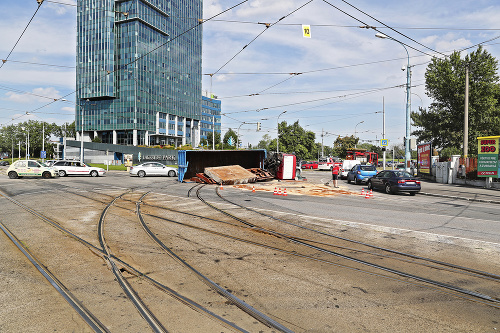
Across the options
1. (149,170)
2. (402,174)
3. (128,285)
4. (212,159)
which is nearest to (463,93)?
(402,174)

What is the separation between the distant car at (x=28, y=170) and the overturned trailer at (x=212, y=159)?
11555mm

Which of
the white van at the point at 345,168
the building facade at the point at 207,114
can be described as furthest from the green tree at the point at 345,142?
the white van at the point at 345,168

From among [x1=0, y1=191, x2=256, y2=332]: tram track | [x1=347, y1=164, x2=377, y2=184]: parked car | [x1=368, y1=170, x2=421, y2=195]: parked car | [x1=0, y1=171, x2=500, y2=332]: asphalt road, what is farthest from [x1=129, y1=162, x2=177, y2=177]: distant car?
[x1=0, y1=191, x2=256, y2=332]: tram track

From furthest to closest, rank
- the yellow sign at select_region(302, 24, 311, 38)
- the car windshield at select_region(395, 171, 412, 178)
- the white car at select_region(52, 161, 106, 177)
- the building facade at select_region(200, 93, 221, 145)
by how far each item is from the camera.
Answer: the building facade at select_region(200, 93, 221, 145)
the white car at select_region(52, 161, 106, 177)
the car windshield at select_region(395, 171, 412, 178)
the yellow sign at select_region(302, 24, 311, 38)

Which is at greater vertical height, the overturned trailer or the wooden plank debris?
the overturned trailer

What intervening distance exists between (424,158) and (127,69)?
70.5 meters

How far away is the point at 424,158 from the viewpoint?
32.7 meters

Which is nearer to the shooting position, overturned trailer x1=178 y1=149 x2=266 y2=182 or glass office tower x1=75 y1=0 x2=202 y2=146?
overturned trailer x1=178 y1=149 x2=266 y2=182

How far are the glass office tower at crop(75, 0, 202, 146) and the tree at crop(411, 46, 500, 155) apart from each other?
63109mm

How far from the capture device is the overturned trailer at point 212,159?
24.8 meters

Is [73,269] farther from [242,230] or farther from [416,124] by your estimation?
[416,124]

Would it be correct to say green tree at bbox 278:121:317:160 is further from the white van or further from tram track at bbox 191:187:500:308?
tram track at bbox 191:187:500:308

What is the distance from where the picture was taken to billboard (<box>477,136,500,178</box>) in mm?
21344

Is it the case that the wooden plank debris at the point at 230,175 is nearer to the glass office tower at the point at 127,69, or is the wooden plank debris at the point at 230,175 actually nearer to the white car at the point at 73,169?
the white car at the point at 73,169
